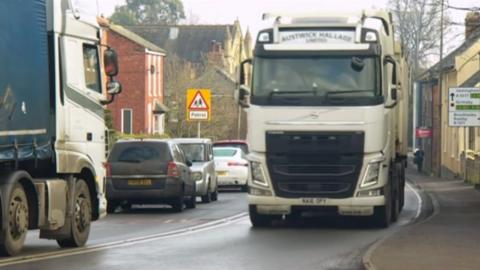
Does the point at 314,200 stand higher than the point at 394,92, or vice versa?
the point at 394,92

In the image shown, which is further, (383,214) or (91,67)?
(383,214)

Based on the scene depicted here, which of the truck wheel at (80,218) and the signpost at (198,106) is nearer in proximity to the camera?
the truck wheel at (80,218)

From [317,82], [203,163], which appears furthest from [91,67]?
[203,163]

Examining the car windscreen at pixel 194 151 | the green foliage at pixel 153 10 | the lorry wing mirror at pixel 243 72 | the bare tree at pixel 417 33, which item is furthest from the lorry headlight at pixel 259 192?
the green foliage at pixel 153 10

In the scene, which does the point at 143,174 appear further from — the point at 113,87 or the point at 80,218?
the point at 80,218

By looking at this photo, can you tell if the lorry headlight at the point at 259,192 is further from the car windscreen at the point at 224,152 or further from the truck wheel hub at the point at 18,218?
the car windscreen at the point at 224,152

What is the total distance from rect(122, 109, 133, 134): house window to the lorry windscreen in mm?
53727

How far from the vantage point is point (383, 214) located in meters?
22.0

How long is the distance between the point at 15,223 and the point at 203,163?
58.4 feet

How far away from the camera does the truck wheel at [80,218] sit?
17.4 meters

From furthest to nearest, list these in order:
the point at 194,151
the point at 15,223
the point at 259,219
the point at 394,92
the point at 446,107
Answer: the point at 446,107 → the point at 194,151 → the point at 259,219 → the point at 394,92 → the point at 15,223

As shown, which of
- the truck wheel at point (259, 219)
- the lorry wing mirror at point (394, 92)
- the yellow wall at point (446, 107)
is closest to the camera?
the lorry wing mirror at point (394, 92)

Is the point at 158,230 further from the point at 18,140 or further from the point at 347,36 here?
the point at 18,140

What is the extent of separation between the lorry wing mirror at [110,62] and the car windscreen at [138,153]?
8.97 meters
